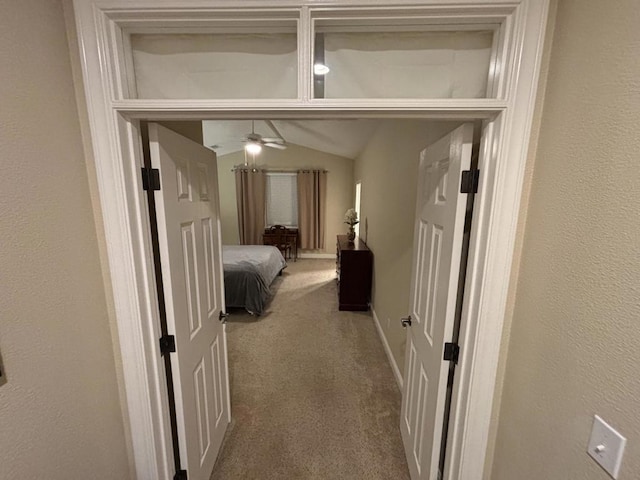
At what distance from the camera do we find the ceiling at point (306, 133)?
160 inches

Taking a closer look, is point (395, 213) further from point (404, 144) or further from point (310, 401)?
point (310, 401)

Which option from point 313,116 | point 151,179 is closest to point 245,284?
point 151,179

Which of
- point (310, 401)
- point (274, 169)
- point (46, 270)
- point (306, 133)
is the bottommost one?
point (310, 401)

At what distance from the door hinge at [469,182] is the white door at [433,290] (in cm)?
2

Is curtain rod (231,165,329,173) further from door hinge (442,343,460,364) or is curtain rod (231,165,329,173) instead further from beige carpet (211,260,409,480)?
door hinge (442,343,460,364)

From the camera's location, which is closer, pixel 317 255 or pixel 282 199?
pixel 282 199

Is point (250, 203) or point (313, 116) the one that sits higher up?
point (313, 116)

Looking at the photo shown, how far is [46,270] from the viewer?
77 cm

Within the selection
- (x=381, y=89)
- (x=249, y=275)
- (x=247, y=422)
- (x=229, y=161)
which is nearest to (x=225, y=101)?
(x=381, y=89)

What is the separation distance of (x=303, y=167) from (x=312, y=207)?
1.03 metres

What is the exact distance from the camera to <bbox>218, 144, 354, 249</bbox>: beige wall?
6777 mm

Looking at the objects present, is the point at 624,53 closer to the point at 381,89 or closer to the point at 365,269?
the point at 381,89

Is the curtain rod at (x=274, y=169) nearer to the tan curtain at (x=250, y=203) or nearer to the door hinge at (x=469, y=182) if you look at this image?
the tan curtain at (x=250, y=203)

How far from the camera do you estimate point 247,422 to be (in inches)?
78.2
